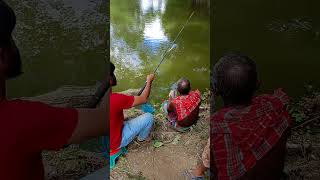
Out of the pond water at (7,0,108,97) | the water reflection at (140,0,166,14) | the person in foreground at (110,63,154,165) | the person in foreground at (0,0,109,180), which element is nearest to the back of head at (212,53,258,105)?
the person in foreground at (0,0,109,180)

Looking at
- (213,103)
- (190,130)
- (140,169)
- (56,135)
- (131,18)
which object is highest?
(131,18)

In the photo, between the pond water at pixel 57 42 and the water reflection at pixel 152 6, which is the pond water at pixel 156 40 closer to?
the water reflection at pixel 152 6

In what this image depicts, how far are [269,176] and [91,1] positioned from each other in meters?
1.85

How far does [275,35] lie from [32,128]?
6.61ft

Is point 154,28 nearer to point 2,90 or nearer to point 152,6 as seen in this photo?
point 152,6

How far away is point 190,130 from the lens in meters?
2.88

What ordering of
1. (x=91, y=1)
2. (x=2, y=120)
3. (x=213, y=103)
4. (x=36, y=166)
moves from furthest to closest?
(x=91, y=1), (x=213, y=103), (x=36, y=166), (x=2, y=120)

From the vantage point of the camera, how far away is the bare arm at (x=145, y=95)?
2858mm

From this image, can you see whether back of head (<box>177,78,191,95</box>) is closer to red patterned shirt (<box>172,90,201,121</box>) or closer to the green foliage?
red patterned shirt (<box>172,90,201,121</box>)

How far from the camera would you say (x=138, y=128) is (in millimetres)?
2873

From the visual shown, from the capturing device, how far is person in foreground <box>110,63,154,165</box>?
2.84 m

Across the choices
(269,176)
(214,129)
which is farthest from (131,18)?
(269,176)

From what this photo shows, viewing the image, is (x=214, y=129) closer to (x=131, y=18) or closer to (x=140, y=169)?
(x=140, y=169)

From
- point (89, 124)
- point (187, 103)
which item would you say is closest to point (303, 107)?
point (187, 103)
